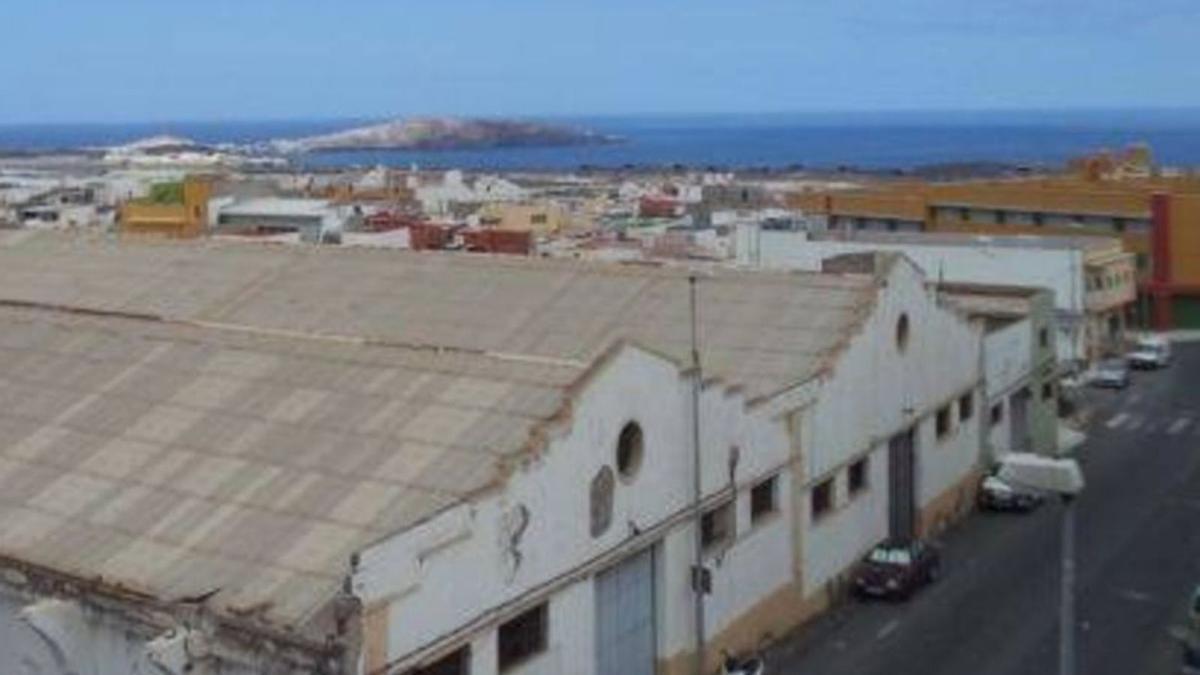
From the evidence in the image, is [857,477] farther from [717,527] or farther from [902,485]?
[717,527]

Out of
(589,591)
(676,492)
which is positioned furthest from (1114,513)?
(589,591)

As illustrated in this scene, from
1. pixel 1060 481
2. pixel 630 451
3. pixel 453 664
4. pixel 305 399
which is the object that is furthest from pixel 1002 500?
pixel 1060 481

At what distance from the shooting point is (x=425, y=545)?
70.0 ft

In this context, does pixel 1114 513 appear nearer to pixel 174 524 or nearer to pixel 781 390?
pixel 781 390

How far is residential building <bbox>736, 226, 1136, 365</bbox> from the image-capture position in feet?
222

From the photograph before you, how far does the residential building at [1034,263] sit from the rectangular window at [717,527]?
118 ft

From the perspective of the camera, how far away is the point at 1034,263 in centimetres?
6919

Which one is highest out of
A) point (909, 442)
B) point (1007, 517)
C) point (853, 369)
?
point (853, 369)

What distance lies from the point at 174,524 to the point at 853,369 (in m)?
16.7

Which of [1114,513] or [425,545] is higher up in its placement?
[425,545]

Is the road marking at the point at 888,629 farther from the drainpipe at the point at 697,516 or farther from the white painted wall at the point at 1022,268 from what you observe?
the white painted wall at the point at 1022,268

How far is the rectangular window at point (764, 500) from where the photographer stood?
30656mm

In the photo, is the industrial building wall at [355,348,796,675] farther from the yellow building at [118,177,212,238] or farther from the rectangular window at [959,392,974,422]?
the yellow building at [118,177,212,238]

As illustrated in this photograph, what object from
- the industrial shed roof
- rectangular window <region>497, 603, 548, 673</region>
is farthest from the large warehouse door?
rectangular window <region>497, 603, 548, 673</region>
